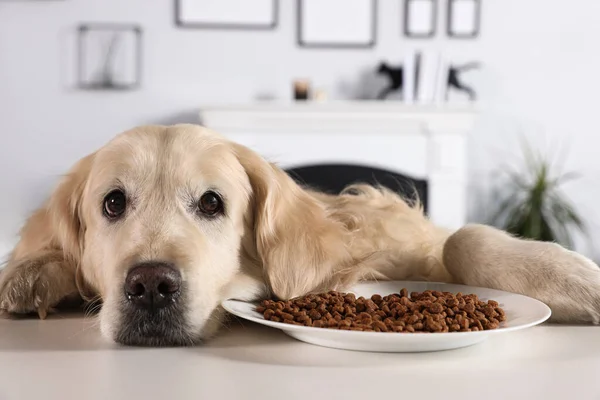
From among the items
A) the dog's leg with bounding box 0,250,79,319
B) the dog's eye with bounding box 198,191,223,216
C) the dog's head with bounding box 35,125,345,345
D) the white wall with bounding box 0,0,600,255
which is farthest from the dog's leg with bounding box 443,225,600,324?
the white wall with bounding box 0,0,600,255

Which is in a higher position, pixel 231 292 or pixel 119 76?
pixel 119 76

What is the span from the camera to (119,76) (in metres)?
5.52

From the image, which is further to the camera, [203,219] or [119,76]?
[119,76]

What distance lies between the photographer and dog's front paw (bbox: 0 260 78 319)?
127 centimetres

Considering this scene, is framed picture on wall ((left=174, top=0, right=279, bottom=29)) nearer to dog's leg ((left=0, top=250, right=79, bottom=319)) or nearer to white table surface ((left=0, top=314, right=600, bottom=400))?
Answer: dog's leg ((left=0, top=250, right=79, bottom=319))

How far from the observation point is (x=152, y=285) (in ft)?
3.57

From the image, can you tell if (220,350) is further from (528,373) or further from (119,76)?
(119,76)

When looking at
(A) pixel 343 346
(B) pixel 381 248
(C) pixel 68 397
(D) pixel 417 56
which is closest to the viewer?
(C) pixel 68 397

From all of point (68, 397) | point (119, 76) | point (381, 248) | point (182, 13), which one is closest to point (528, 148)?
point (182, 13)

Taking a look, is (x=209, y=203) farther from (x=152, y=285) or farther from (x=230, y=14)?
(x=230, y=14)

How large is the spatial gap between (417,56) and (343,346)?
4419mm

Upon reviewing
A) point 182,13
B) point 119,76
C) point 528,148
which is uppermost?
point 182,13

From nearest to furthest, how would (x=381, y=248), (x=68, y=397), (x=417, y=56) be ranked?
(x=68, y=397), (x=381, y=248), (x=417, y=56)

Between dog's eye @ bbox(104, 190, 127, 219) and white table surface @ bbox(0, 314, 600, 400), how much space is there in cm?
22
